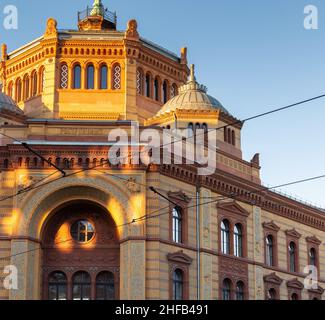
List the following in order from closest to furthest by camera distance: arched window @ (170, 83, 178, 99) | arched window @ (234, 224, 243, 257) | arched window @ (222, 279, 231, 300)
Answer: arched window @ (222, 279, 231, 300) → arched window @ (234, 224, 243, 257) → arched window @ (170, 83, 178, 99)

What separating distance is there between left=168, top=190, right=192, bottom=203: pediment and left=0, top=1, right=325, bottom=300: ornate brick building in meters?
0.08

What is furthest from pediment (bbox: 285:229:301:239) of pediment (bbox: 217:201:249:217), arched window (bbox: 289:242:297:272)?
pediment (bbox: 217:201:249:217)

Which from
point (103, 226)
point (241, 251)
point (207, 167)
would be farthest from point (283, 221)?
point (103, 226)

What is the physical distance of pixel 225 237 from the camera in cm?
4225

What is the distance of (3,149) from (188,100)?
40.9 feet

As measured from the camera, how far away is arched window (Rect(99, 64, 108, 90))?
46719mm

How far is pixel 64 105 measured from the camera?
45969 millimetres

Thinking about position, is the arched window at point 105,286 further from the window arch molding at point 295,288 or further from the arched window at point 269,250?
the window arch molding at point 295,288

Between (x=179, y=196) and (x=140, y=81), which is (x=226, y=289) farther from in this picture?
(x=140, y=81)

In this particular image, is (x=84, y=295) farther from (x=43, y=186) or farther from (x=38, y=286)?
(x=43, y=186)

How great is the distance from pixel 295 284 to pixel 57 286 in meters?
17.1

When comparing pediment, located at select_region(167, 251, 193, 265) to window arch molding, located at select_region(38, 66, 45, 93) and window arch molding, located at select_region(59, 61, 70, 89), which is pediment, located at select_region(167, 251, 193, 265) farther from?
window arch molding, located at select_region(38, 66, 45, 93)

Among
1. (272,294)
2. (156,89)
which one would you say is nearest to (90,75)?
(156,89)
